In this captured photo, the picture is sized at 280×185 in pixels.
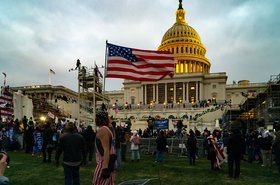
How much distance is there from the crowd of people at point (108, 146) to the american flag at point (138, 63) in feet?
8.85

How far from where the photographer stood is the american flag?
612 inches

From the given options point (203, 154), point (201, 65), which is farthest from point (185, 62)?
point (203, 154)

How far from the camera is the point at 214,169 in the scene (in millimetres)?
15016

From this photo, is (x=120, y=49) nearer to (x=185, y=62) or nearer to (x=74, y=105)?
(x=74, y=105)

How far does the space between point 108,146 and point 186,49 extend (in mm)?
117687

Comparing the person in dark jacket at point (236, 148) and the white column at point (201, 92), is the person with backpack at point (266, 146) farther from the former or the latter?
the white column at point (201, 92)

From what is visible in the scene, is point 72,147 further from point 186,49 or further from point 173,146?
point 186,49

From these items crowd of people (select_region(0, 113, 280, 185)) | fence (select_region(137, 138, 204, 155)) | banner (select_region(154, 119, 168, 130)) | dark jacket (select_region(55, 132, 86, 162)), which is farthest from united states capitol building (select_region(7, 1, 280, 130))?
dark jacket (select_region(55, 132, 86, 162))

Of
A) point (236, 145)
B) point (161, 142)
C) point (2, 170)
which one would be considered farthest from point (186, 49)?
point (2, 170)

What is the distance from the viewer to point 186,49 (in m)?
121

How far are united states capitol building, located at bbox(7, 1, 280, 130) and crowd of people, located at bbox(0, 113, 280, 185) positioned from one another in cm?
1477

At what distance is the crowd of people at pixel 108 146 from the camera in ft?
18.1

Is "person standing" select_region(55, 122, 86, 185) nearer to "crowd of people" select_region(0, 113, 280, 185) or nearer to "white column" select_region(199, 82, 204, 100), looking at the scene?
"crowd of people" select_region(0, 113, 280, 185)

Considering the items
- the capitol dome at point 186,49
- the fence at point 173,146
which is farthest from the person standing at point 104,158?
the capitol dome at point 186,49
